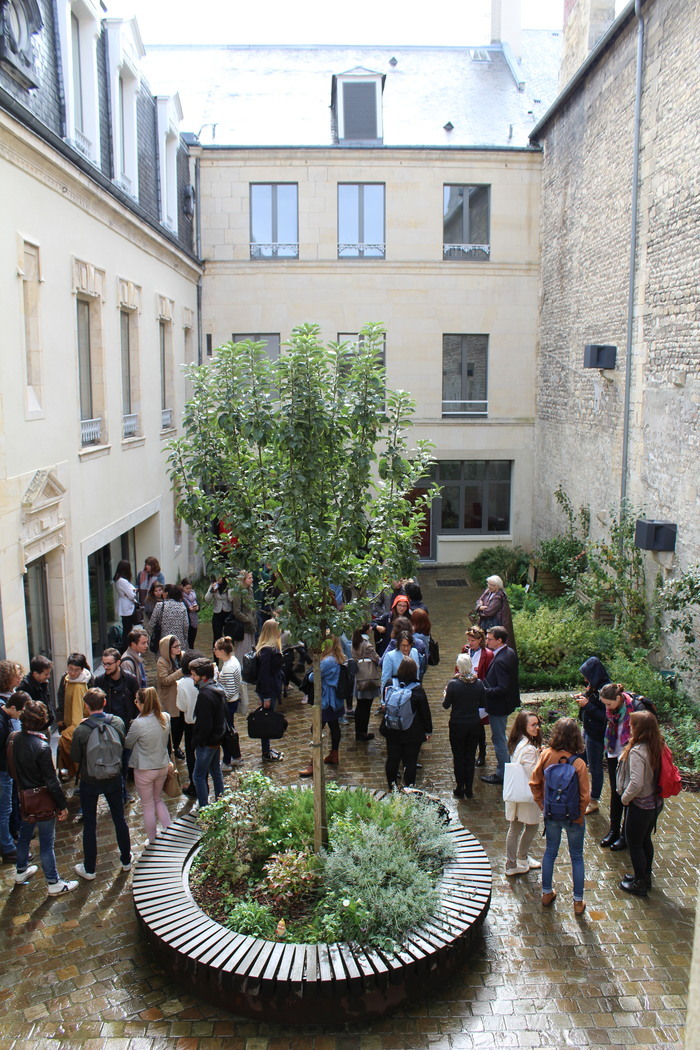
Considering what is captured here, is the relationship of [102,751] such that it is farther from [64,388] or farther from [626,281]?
[626,281]

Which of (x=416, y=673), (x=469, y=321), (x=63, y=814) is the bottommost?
(x=63, y=814)

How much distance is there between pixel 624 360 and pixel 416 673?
766cm

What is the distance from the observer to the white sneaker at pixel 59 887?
21.7ft

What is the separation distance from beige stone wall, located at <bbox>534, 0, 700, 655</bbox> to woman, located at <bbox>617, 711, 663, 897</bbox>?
4.89m

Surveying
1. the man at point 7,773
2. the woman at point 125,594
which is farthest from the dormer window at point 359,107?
the man at point 7,773

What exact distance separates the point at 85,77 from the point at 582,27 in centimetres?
1027

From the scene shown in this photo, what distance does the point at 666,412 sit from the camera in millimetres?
11688

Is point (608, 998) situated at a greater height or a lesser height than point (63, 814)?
lesser

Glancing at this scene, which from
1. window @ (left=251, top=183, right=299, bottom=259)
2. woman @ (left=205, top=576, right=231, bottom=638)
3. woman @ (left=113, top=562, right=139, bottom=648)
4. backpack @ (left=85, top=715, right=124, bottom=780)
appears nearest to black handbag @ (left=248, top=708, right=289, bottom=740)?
backpack @ (left=85, top=715, right=124, bottom=780)

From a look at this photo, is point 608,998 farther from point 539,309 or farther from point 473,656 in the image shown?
point 539,309

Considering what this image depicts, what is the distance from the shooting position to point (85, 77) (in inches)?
425

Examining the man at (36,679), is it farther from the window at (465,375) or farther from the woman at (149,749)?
the window at (465,375)

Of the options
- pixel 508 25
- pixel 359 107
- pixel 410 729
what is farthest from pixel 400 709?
pixel 508 25

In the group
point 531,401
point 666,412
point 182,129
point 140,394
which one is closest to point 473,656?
point 666,412
